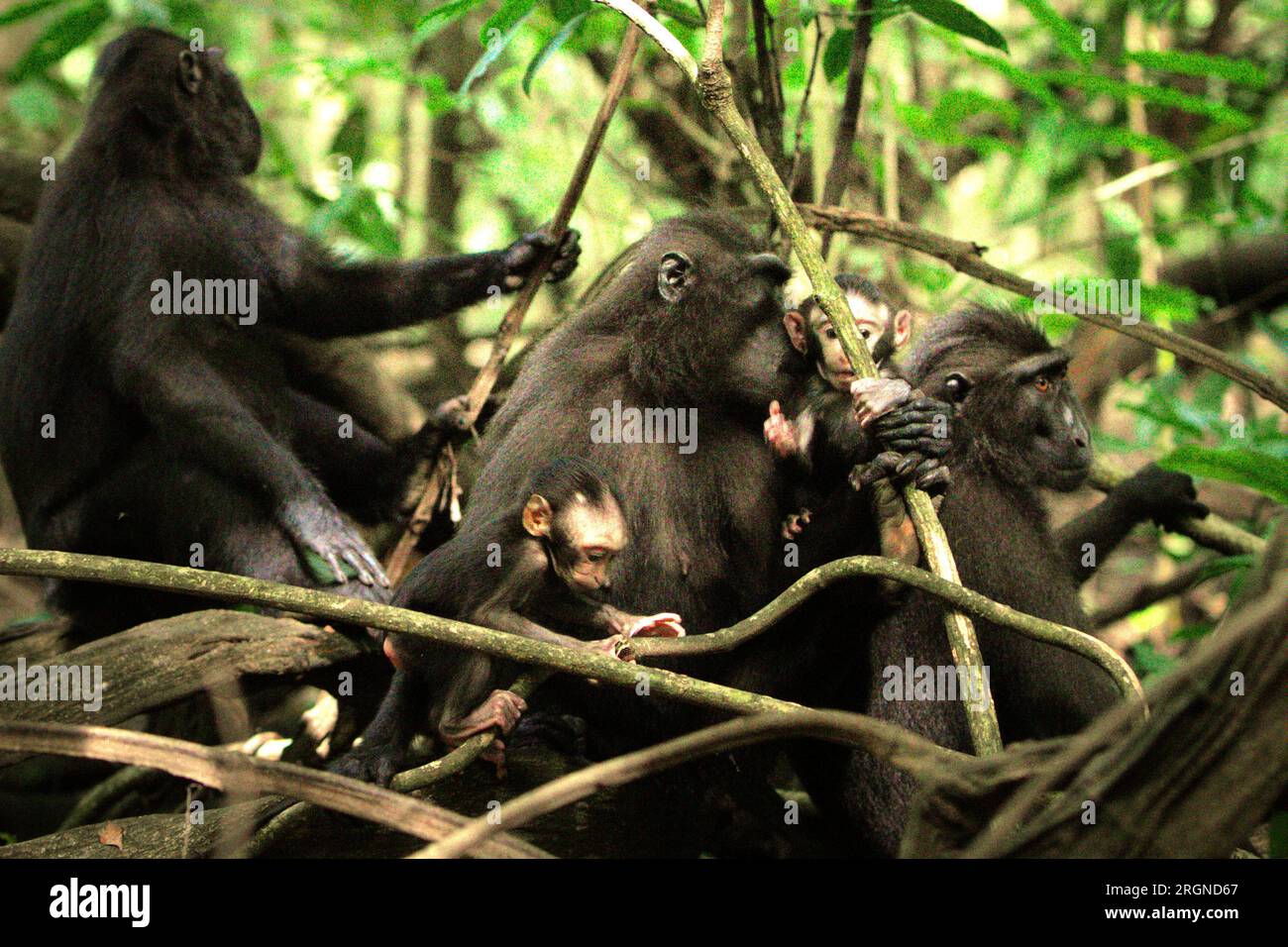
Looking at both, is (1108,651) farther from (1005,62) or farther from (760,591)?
(1005,62)

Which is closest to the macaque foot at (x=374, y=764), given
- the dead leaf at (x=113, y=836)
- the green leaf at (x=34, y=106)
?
the dead leaf at (x=113, y=836)

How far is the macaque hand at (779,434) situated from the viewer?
4.29m

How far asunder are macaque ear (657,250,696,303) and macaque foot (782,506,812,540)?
86 centimetres

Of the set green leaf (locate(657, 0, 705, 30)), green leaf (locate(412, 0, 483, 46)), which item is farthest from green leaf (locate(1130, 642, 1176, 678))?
green leaf (locate(412, 0, 483, 46))

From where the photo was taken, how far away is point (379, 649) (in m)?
4.79

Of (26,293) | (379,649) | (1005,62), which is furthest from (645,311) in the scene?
(26,293)

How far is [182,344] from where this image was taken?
5590mm

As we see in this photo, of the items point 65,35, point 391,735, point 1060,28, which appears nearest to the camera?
point 391,735

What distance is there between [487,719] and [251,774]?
1010 millimetres

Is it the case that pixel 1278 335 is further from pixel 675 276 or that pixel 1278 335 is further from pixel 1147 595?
pixel 675 276

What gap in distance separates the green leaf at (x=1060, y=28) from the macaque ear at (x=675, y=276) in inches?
63.6

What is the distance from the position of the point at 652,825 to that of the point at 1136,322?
244 cm

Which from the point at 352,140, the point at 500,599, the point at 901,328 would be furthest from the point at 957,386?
the point at 352,140
